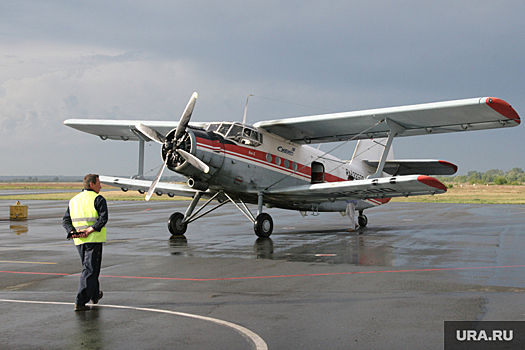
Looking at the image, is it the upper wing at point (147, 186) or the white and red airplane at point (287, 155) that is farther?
the upper wing at point (147, 186)

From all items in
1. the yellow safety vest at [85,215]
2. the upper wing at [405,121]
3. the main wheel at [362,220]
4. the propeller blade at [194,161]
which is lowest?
the main wheel at [362,220]

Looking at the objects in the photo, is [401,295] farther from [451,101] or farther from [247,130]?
[247,130]

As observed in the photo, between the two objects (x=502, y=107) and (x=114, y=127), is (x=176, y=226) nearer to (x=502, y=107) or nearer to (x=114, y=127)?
(x=114, y=127)

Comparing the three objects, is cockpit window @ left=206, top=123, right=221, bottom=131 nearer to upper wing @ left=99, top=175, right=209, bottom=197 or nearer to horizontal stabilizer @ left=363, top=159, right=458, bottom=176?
upper wing @ left=99, top=175, right=209, bottom=197

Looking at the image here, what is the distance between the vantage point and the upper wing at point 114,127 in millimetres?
18703

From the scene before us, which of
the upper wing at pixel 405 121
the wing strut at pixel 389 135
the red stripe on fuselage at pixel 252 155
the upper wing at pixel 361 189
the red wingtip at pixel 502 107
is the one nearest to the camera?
the red wingtip at pixel 502 107

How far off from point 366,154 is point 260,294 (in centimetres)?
1713

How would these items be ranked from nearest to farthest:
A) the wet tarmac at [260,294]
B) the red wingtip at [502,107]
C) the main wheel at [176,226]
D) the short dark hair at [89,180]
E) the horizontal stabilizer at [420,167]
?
the wet tarmac at [260,294] < the short dark hair at [89,180] < the red wingtip at [502,107] < the main wheel at [176,226] < the horizontal stabilizer at [420,167]

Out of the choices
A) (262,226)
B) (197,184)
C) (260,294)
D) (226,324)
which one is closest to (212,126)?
(197,184)

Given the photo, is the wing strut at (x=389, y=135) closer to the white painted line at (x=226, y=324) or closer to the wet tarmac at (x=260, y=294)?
the wet tarmac at (x=260, y=294)

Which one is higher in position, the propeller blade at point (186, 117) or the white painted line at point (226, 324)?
the propeller blade at point (186, 117)

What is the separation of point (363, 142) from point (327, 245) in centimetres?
1032

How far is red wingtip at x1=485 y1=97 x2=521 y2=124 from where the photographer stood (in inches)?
518

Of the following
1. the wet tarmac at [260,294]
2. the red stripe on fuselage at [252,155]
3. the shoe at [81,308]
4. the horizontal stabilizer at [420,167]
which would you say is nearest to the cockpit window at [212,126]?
the red stripe on fuselage at [252,155]
